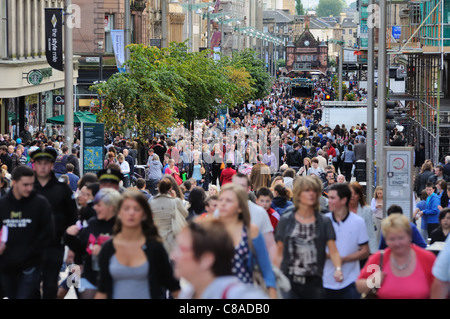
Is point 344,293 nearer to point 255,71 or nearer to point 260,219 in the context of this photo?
point 260,219

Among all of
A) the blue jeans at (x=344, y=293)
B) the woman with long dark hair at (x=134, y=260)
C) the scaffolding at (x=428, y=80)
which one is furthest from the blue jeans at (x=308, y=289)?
the scaffolding at (x=428, y=80)

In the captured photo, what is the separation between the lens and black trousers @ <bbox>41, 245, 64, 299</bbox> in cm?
966

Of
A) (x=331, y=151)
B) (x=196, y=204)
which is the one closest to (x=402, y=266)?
(x=196, y=204)

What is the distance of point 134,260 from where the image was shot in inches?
293

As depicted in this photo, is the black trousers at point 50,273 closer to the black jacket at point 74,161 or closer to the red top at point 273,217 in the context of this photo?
the red top at point 273,217

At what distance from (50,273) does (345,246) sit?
269cm

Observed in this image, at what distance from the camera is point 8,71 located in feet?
126

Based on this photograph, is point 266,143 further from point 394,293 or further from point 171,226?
point 394,293

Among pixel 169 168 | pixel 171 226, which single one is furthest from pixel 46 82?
Result: pixel 171 226

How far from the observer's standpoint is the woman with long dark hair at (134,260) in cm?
734

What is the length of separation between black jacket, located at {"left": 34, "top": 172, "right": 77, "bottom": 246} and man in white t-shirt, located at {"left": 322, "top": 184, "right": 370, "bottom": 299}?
2.52 metres

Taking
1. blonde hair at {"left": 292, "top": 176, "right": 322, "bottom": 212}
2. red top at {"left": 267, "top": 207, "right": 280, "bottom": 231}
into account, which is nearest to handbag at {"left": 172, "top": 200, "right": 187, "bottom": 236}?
red top at {"left": 267, "top": 207, "right": 280, "bottom": 231}

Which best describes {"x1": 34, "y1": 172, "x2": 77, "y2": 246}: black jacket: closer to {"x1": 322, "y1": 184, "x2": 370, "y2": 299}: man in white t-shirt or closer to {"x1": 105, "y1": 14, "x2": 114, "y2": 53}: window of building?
{"x1": 322, "y1": 184, "x2": 370, "y2": 299}: man in white t-shirt

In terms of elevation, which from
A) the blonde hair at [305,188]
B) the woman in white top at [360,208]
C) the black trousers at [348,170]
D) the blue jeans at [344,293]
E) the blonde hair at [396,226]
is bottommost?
the black trousers at [348,170]
